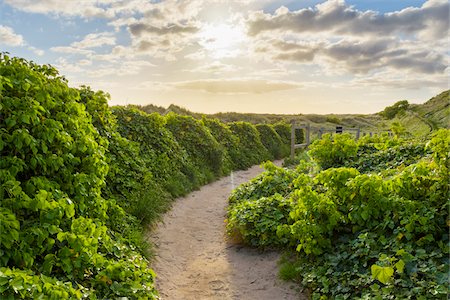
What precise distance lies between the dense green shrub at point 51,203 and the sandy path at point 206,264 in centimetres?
122

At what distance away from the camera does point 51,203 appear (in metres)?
4.29

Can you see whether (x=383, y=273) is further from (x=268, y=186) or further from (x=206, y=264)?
(x=268, y=186)

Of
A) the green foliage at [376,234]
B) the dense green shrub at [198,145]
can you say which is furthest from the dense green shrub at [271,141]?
the green foliage at [376,234]

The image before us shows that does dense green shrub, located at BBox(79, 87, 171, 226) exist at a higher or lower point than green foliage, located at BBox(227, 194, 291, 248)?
higher

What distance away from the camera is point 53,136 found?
4.80m

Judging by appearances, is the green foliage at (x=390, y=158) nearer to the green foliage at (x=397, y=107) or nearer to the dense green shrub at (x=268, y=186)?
the dense green shrub at (x=268, y=186)

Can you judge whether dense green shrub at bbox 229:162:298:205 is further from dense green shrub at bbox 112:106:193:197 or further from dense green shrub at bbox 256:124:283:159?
dense green shrub at bbox 256:124:283:159

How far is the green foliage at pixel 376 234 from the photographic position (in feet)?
15.2

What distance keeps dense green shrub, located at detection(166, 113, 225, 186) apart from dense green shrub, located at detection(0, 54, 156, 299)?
323 inches

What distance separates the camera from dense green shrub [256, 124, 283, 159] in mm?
23688

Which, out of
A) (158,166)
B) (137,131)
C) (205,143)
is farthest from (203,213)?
(205,143)

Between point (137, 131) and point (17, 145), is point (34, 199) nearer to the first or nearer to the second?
point (17, 145)

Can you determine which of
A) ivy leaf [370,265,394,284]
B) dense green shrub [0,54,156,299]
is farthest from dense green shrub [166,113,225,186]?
ivy leaf [370,265,394,284]

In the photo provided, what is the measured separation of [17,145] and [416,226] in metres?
5.50
